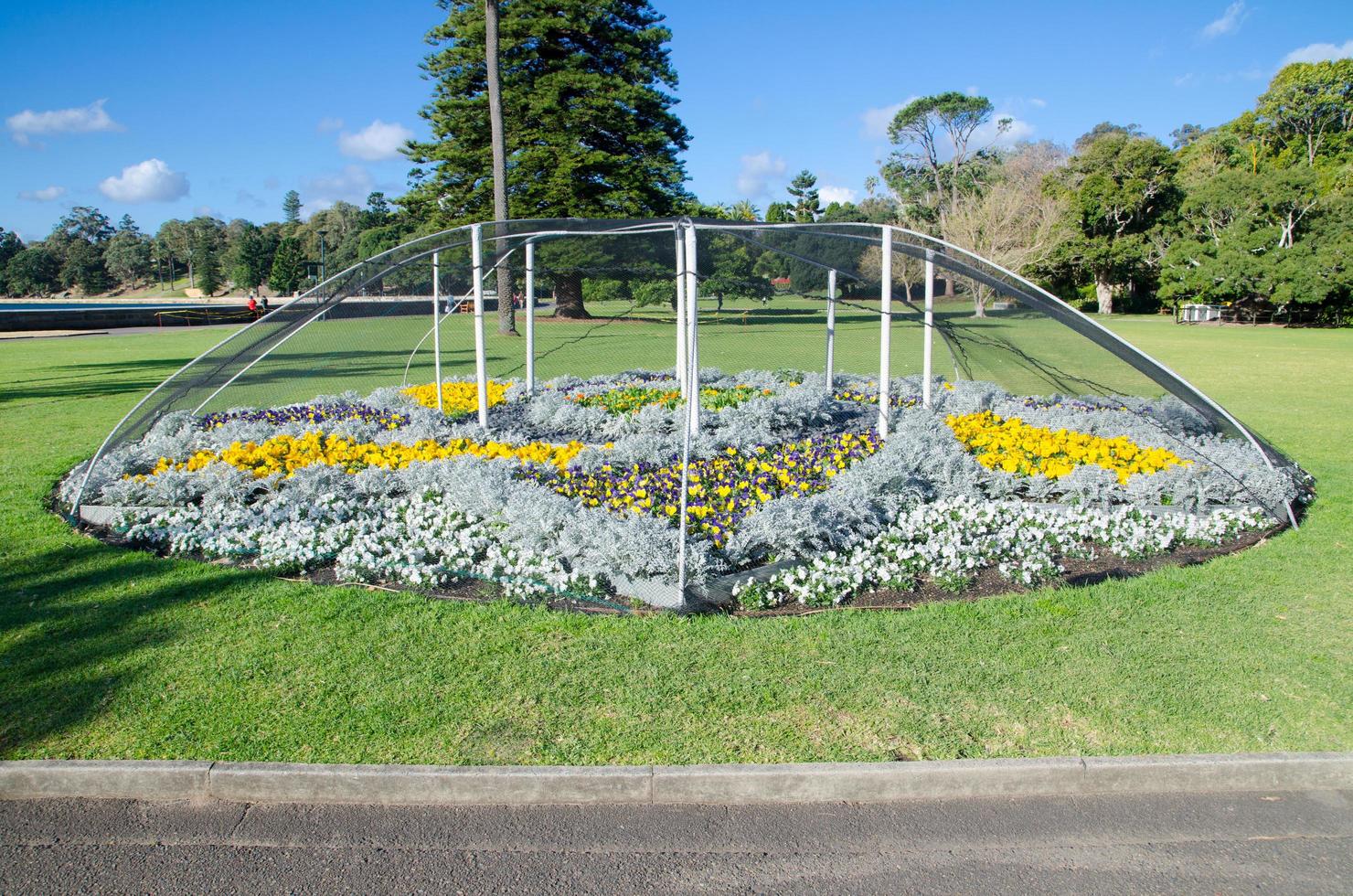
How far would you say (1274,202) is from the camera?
36.8 meters

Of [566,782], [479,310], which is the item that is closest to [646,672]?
[566,782]

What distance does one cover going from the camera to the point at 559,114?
88.8 feet

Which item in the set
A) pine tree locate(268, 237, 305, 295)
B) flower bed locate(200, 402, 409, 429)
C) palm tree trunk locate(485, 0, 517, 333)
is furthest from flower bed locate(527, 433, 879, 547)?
pine tree locate(268, 237, 305, 295)

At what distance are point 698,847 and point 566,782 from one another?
21.1 inches

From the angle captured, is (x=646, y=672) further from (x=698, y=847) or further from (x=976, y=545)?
(x=976, y=545)

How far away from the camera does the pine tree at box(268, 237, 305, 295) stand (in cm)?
6238

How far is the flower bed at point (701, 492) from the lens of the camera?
5133 millimetres

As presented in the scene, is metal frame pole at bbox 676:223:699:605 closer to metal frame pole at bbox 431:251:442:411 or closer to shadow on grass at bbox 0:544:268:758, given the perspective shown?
shadow on grass at bbox 0:544:268:758

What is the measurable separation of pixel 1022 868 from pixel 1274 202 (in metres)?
42.8

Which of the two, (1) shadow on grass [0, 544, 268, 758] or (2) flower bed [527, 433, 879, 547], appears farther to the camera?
(2) flower bed [527, 433, 879, 547]

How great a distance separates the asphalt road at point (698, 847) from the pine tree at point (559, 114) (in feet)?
80.3

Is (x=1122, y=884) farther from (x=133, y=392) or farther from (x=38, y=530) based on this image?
(x=133, y=392)

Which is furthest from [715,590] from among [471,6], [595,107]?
[471,6]

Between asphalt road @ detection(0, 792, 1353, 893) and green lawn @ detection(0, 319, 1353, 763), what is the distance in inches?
9.2
